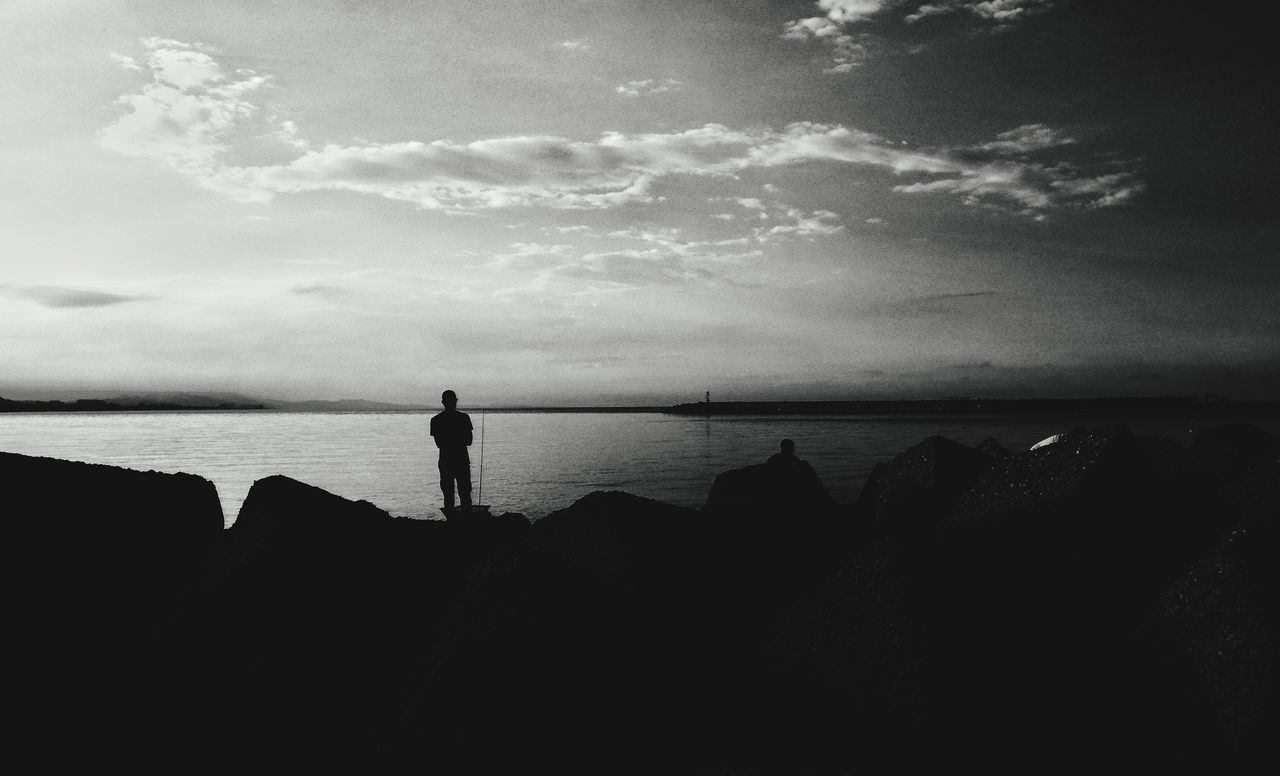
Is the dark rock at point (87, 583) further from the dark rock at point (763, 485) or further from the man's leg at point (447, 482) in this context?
the man's leg at point (447, 482)

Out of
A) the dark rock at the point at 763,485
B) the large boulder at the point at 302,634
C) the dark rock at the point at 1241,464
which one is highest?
the dark rock at the point at 1241,464

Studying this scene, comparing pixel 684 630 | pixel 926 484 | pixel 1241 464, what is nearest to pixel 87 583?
pixel 684 630

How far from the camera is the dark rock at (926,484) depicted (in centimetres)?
539

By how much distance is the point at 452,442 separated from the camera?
1120 cm

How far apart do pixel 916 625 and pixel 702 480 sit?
2522cm

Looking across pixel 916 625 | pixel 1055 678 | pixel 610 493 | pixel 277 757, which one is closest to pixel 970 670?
pixel 916 625

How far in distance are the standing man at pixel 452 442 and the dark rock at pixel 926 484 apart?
680cm

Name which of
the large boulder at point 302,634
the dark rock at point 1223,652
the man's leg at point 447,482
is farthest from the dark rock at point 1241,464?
the man's leg at point 447,482

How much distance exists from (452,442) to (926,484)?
7.48m

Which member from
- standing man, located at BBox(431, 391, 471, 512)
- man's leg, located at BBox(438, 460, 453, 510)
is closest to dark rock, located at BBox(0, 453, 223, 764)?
standing man, located at BBox(431, 391, 471, 512)

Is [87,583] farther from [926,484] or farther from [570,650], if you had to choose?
[926,484]

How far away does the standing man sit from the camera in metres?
11.1

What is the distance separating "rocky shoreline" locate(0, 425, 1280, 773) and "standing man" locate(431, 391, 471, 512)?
17.7 ft

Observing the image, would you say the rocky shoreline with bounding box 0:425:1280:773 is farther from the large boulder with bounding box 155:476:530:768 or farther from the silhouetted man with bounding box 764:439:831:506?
the silhouetted man with bounding box 764:439:831:506
